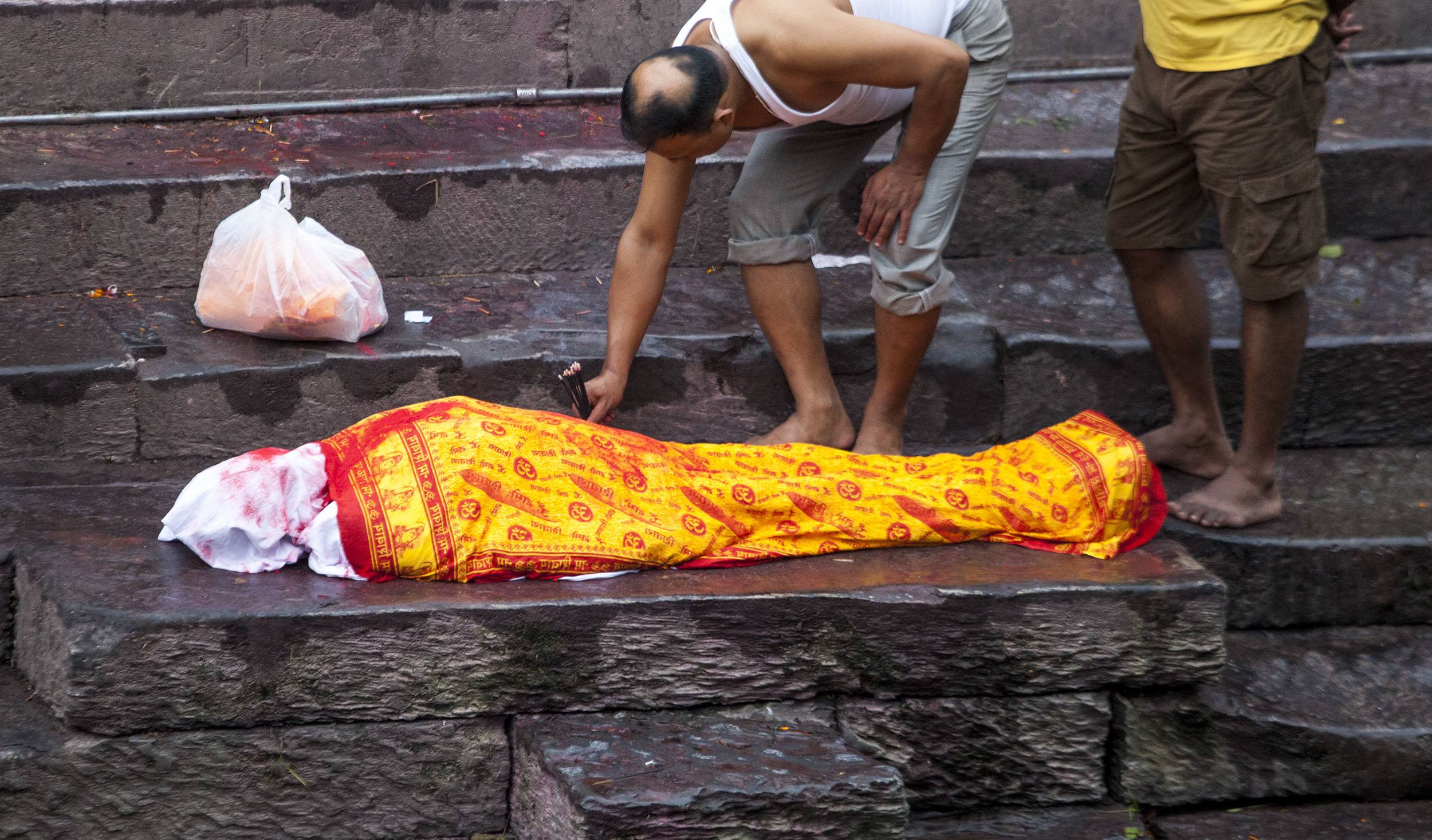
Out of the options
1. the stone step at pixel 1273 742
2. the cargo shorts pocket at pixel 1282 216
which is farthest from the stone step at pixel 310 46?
the stone step at pixel 1273 742

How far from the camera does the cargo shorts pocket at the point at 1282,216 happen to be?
3.12 meters

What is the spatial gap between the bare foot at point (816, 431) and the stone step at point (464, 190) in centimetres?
94

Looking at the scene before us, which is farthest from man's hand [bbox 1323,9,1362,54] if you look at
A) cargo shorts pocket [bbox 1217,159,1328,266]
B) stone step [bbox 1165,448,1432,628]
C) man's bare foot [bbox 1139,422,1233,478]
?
stone step [bbox 1165,448,1432,628]

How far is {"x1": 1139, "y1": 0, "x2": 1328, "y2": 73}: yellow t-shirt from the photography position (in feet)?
10.1

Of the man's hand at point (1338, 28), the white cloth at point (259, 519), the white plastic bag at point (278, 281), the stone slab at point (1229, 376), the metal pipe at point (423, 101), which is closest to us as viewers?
the white cloth at point (259, 519)

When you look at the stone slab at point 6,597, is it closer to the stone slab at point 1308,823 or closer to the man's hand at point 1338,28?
the stone slab at point 1308,823

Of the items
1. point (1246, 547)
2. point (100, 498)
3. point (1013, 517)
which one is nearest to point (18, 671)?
point (100, 498)

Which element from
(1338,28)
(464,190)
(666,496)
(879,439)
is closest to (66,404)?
(464,190)

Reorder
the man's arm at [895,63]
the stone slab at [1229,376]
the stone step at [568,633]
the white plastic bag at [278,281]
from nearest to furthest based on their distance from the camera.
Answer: the stone step at [568,633]
the man's arm at [895,63]
the white plastic bag at [278,281]
the stone slab at [1229,376]

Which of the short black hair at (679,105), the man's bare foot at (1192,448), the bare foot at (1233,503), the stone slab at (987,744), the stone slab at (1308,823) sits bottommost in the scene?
the stone slab at (1308,823)

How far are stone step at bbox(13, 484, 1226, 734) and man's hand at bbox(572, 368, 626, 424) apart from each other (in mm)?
571

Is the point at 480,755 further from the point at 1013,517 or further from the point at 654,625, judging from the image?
the point at 1013,517

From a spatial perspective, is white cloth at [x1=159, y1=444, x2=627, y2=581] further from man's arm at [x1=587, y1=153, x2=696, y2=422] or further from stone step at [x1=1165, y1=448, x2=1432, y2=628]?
stone step at [x1=1165, y1=448, x2=1432, y2=628]

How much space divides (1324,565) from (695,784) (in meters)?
1.74
